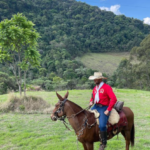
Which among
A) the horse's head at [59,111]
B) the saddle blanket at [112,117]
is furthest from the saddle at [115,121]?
the horse's head at [59,111]

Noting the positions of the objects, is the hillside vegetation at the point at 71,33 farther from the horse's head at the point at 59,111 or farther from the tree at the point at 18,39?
the horse's head at the point at 59,111

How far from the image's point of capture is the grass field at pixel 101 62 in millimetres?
52938

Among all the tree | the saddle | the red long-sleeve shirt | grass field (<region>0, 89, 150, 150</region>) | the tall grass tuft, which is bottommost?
grass field (<region>0, 89, 150, 150</region>)

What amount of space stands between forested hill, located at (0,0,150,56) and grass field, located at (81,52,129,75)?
18.2ft

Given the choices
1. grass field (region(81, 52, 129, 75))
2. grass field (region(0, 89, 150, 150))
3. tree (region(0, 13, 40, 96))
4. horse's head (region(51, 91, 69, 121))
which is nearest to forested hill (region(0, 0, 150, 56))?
grass field (region(81, 52, 129, 75))

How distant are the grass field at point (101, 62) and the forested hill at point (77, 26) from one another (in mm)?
5541

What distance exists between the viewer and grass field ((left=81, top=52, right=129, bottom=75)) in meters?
52.9

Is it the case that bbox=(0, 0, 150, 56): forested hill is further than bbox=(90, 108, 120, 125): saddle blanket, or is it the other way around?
bbox=(0, 0, 150, 56): forested hill

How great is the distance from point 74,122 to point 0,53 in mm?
8142

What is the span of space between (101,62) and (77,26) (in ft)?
138

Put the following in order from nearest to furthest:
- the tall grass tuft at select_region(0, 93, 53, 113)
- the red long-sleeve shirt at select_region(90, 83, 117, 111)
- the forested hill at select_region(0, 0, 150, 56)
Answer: the red long-sleeve shirt at select_region(90, 83, 117, 111), the tall grass tuft at select_region(0, 93, 53, 113), the forested hill at select_region(0, 0, 150, 56)

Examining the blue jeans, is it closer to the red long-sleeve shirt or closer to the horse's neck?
the red long-sleeve shirt

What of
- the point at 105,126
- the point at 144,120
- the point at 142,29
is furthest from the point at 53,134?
the point at 142,29

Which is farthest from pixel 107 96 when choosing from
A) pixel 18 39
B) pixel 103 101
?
pixel 18 39
